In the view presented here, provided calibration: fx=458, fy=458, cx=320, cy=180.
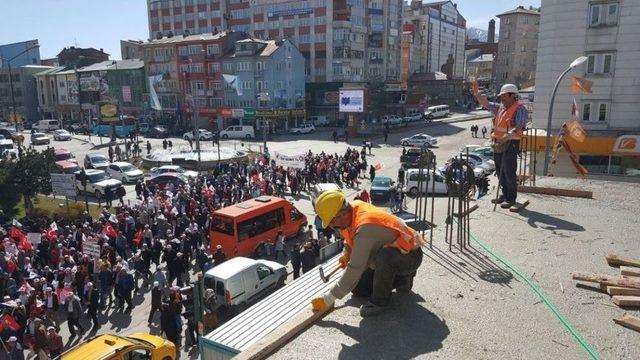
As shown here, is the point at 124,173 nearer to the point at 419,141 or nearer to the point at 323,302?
the point at 419,141

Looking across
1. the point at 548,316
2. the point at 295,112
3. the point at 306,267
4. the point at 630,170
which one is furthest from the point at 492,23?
the point at 548,316

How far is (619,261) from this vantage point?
6.46 meters

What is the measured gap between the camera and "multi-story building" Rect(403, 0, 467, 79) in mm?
85562

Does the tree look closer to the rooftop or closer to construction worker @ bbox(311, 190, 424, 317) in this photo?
the rooftop

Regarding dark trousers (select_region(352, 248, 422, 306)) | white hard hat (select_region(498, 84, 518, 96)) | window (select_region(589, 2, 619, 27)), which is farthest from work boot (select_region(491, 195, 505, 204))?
window (select_region(589, 2, 619, 27))

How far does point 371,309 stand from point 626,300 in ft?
9.65

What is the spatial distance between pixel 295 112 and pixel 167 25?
3713cm

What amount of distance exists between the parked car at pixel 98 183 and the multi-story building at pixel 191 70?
3375 centimetres

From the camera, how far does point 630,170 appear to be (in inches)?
982

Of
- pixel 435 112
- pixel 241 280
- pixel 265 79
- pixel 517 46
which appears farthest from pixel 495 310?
pixel 517 46

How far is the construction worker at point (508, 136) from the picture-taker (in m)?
9.11

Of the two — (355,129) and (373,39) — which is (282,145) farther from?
(373,39)

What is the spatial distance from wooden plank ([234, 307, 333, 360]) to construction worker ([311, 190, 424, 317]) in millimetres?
149

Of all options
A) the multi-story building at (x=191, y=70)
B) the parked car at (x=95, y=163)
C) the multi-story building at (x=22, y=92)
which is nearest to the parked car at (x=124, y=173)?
the parked car at (x=95, y=163)
